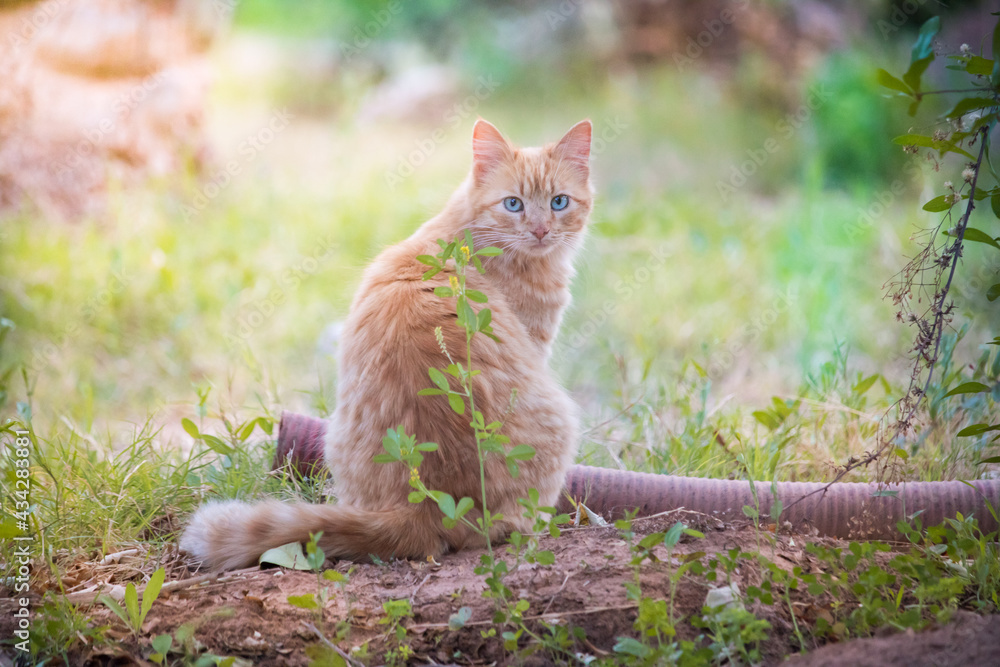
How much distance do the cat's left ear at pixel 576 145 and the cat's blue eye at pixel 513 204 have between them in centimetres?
29

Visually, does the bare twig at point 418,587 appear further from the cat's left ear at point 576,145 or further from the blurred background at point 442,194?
the cat's left ear at point 576,145

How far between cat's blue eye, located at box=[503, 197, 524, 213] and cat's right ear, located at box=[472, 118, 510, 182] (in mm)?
149

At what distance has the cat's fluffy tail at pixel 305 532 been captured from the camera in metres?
2.01

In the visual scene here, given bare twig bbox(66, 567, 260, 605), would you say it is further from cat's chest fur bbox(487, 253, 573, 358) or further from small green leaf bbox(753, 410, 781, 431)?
small green leaf bbox(753, 410, 781, 431)

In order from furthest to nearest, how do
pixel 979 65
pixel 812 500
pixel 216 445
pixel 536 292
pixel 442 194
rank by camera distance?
pixel 442 194
pixel 536 292
pixel 216 445
pixel 812 500
pixel 979 65

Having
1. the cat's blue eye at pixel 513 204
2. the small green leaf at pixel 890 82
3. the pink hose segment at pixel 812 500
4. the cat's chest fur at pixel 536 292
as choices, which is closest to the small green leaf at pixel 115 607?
the pink hose segment at pixel 812 500

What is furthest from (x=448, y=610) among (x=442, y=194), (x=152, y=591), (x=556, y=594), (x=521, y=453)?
(x=442, y=194)

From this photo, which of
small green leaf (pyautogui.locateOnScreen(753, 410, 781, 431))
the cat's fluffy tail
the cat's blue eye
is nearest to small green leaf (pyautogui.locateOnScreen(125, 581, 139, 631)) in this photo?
the cat's fluffy tail

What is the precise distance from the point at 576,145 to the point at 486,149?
14.0 inches

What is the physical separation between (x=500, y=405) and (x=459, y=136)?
6.03 meters

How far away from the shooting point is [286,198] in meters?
5.93

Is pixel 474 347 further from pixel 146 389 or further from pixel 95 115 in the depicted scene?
pixel 95 115

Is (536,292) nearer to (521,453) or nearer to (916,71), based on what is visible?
(521,453)

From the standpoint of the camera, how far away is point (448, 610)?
71.3 inches
